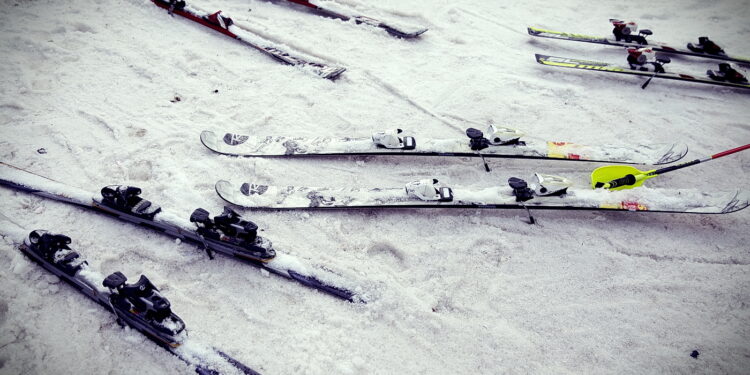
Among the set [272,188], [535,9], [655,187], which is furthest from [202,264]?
[535,9]

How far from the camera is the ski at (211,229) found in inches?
121

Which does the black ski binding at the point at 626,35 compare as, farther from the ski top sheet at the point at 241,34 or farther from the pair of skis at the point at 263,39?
the ski top sheet at the point at 241,34

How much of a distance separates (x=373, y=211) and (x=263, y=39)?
356 cm

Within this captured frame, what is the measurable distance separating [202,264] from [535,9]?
6941 millimetres

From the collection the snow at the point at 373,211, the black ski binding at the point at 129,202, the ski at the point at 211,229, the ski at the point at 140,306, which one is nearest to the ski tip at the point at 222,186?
the snow at the point at 373,211

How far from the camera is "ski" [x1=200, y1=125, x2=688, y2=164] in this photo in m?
4.08

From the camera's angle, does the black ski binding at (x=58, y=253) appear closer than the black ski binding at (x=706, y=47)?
Yes

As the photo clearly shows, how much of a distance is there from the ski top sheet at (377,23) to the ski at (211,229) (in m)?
4.28

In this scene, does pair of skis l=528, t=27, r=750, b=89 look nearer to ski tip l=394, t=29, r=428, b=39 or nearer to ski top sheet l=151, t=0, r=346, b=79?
ski tip l=394, t=29, r=428, b=39

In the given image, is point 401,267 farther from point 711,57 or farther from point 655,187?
point 711,57

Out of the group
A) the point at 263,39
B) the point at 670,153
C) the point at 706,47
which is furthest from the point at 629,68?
the point at 263,39

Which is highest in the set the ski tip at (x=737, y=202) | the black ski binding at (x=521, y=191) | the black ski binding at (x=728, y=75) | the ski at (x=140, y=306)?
the black ski binding at (x=728, y=75)

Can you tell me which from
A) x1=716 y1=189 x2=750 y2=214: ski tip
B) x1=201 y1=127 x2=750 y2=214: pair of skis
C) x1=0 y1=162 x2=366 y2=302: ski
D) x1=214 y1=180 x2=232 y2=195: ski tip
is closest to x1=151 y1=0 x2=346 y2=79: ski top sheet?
x1=201 y1=127 x2=750 y2=214: pair of skis

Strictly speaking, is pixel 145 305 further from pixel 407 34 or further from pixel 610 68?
pixel 610 68
